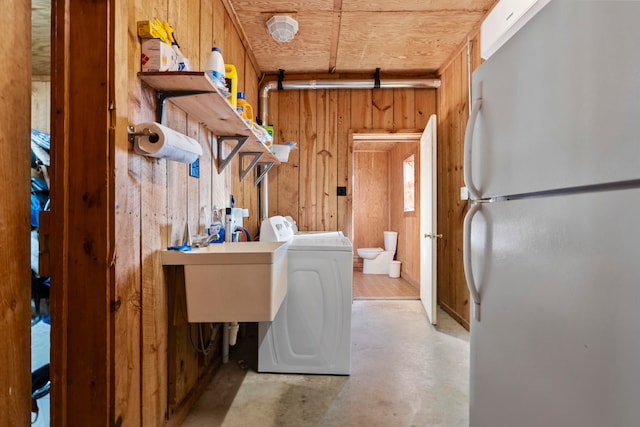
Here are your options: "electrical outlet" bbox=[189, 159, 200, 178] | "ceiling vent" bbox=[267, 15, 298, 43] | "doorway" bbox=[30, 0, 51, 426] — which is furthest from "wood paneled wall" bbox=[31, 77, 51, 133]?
"ceiling vent" bbox=[267, 15, 298, 43]

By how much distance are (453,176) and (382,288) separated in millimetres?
1846

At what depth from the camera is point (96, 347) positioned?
990 mm

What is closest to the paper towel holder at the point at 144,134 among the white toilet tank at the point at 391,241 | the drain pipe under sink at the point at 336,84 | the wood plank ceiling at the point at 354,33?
the wood plank ceiling at the point at 354,33

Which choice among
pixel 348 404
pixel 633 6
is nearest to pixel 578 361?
pixel 633 6

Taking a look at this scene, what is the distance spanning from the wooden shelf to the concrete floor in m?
1.35

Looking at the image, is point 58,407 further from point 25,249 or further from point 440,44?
point 440,44

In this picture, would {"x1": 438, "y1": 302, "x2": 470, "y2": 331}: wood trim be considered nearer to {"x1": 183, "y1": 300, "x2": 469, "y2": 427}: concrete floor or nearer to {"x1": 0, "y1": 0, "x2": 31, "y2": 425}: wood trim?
{"x1": 183, "y1": 300, "x2": 469, "y2": 427}: concrete floor

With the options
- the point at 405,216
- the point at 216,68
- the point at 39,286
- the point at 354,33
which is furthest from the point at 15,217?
the point at 405,216

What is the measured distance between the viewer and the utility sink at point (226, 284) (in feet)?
4.52

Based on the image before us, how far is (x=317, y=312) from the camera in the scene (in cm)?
198

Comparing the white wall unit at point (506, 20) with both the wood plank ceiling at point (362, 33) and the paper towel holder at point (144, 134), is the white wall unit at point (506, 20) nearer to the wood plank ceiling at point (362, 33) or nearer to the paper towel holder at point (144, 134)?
the wood plank ceiling at point (362, 33)

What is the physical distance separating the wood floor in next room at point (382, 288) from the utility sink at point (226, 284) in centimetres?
248

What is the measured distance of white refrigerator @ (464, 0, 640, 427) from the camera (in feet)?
1.92

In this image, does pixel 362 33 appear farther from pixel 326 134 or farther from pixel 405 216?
pixel 405 216
